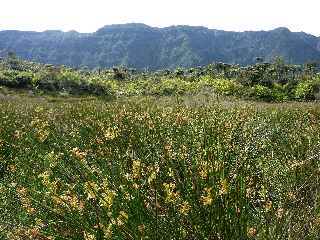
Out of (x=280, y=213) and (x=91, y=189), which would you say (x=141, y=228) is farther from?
(x=280, y=213)

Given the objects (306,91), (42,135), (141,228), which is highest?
(141,228)

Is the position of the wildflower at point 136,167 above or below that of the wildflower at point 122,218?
above

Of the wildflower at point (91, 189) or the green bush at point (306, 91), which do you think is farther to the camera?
the green bush at point (306, 91)

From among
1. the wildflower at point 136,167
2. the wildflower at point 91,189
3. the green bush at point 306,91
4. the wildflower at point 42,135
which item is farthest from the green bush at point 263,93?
the wildflower at point 136,167

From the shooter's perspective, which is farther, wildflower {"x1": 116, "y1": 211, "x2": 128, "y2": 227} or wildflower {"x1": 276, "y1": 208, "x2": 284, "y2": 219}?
wildflower {"x1": 116, "y1": 211, "x2": 128, "y2": 227}

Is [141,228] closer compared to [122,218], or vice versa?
[141,228]

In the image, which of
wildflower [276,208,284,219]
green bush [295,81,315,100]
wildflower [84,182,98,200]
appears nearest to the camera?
wildflower [276,208,284,219]

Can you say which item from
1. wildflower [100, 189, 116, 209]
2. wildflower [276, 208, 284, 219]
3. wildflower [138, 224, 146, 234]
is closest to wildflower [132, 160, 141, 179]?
wildflower [100, 189, 116, 209]

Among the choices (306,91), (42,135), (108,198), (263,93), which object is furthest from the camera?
(263,93)

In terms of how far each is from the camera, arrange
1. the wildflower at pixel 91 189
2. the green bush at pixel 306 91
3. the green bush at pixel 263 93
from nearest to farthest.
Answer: the wildflower at pixel 91 189 < the green bush at pixel 263 93 < the green bush at pixel 306 91

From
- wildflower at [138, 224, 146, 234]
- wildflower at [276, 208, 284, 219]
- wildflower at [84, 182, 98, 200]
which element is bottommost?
wildflower at [138, 224, 146, 234]

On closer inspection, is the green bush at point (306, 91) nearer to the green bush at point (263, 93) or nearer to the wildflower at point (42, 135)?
the green bush at point (263, 93)

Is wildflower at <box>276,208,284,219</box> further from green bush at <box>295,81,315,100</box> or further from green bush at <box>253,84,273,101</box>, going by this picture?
green bush at <box>295,81,315,100</box>

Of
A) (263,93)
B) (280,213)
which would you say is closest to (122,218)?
(280,213)
